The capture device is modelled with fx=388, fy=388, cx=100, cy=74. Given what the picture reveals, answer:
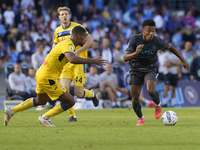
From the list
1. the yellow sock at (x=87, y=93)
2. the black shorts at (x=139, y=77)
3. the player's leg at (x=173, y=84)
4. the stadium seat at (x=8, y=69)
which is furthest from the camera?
the player's leg at (x=173, y=84)

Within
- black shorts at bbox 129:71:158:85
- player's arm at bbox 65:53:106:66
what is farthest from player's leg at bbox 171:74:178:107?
player's arm at bbox 65:53:106:66

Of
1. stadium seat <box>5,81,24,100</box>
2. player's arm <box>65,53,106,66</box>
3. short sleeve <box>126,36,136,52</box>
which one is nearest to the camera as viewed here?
player's arm <box>65,53,106,66</box>

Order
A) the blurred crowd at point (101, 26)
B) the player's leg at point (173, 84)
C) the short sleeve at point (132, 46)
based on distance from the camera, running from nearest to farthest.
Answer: the short sleeve at point (132, 46), the player's leg at point (173, 84), the blurred crowd at point (101, 26)

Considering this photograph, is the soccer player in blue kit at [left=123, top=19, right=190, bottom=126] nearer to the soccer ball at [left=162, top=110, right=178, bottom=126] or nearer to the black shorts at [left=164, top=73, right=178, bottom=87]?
the soccer ball at [left=162, top=110, right=178, bottom=126]

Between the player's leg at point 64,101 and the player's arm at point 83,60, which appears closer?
the player's arm at point 83,60

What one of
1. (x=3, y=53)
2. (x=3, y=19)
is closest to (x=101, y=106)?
(x=3, y=53)

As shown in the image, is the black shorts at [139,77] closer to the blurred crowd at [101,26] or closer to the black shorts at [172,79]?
the blurred crowd at [101,26]

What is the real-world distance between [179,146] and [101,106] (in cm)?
1070

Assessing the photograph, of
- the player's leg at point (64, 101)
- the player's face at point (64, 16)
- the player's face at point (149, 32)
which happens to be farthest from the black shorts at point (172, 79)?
the player's leg at point (64, 101)

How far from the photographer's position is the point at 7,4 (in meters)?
19.8

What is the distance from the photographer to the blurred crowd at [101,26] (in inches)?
682

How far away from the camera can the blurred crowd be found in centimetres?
1733

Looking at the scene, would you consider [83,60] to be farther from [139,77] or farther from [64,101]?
[139,77]

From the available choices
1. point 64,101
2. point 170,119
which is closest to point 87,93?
point 64,101
